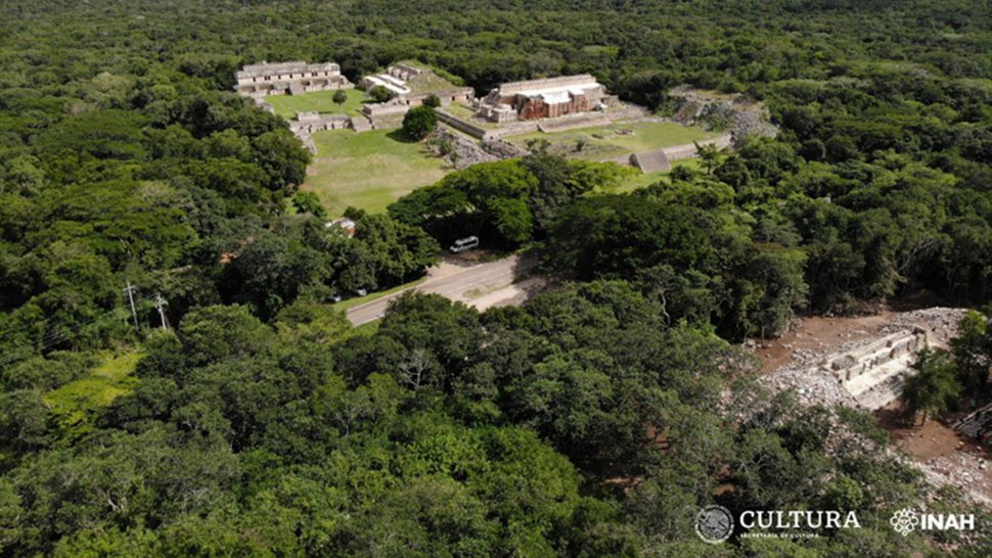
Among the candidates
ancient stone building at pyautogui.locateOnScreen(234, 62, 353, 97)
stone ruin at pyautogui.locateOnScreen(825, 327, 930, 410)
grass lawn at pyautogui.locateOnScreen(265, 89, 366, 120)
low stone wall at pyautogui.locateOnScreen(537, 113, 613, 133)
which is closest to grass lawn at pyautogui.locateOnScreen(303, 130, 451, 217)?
grass lawn at pyautogui.locateOnScreen(265, 89, 366, 120)

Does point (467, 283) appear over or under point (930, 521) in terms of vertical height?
under

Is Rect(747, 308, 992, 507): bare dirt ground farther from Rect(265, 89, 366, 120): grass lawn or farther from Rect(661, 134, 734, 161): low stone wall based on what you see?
Rect(265, 89, 366, 120): grass lawn

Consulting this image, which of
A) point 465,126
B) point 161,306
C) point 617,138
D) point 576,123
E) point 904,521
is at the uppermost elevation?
point 904,521

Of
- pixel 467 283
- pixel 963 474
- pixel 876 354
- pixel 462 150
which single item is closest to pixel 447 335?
pixel 467 283

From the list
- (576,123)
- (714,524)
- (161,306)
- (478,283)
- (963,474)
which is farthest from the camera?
(576,123)

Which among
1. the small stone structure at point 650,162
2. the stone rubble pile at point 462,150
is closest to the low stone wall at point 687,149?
the small stone structure at point 650,162

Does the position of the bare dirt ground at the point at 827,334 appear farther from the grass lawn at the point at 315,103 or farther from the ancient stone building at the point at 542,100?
the grass lawn at the point at 315,103

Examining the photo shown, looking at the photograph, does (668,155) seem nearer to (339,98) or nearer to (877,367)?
(877,367)

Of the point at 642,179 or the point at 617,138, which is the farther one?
the point at 617,138
